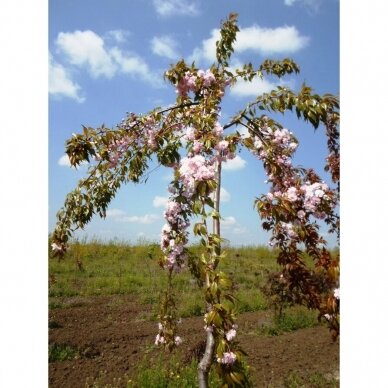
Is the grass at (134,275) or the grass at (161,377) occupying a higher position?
the grass at (134,275)

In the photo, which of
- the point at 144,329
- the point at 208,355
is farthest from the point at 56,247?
the point at 144,329

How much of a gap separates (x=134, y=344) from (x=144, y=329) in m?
0.26

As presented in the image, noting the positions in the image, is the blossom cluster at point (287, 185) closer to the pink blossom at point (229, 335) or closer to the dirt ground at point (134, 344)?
the pink blossom at point (229, 335)

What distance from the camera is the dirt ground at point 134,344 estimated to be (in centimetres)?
225

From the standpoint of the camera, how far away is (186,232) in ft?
5.04

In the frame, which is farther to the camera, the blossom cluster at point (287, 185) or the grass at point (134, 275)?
the grass at point (134, 275)

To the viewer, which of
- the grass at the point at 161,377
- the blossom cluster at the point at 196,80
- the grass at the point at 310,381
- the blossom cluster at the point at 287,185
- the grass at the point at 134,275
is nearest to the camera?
the blossom cluster at the point at 287,185

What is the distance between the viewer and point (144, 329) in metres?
2.84

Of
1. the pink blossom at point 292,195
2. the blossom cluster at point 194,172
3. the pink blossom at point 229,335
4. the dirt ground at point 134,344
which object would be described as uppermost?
the blossom cluster at point 194,172

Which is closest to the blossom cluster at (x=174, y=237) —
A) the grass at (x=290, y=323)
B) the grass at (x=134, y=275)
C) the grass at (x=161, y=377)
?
the grass at (x=161, y=377)

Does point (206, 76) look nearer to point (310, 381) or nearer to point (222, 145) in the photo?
point (222, 145)

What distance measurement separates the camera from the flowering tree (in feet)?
3.91
